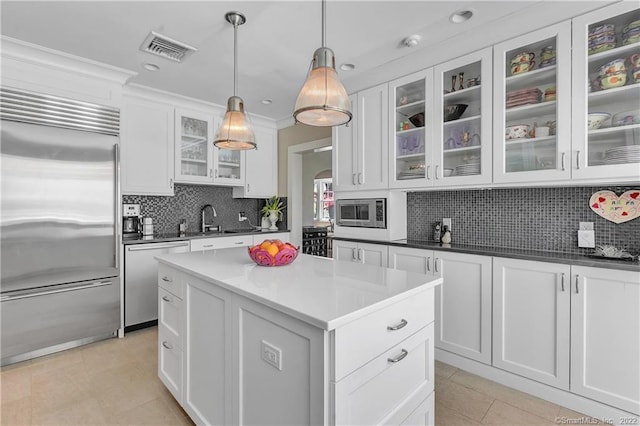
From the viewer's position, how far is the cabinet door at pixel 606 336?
1772 millimetres

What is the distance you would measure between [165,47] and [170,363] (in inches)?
93.4

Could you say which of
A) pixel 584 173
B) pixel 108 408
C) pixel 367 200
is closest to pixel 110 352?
pixel 108 408

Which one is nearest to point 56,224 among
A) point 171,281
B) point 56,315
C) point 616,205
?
point 56,315

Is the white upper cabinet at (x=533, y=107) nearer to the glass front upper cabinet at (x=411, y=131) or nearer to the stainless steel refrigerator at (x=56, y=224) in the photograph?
the glass front upper cabinet at (x=411, y=131)

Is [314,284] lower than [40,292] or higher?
higher

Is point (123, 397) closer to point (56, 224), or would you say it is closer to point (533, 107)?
point (56, 224)

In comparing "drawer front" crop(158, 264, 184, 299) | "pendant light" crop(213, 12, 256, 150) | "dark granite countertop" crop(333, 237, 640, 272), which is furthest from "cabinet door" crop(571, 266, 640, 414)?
"drawer front" crop(158, 264, 184, 299)

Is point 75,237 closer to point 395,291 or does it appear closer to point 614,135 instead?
point 395,291

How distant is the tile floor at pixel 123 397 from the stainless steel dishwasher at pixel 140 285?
0.56 m

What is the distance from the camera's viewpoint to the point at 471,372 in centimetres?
243

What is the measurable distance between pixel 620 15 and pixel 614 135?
0.69 metres

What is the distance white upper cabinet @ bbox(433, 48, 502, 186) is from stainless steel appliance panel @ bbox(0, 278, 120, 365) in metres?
3.19

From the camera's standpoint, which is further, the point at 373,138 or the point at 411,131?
the point at 373,138

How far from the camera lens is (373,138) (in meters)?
3.14
